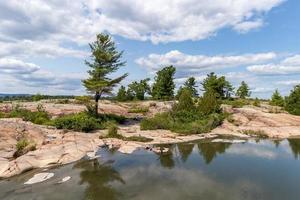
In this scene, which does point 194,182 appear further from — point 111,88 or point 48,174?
point 111,88

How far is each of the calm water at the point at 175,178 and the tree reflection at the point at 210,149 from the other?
0.30ft

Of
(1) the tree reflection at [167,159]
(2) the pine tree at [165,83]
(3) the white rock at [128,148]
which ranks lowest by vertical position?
(1) the tree reflection at [167,159]

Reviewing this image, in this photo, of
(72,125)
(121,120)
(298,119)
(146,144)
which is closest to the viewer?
(146,144)

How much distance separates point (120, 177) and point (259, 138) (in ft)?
85.4

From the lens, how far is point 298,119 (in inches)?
2126

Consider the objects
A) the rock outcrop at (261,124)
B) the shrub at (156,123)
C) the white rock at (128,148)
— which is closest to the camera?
the white rock at (128,148)

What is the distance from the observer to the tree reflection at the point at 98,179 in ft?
62.6

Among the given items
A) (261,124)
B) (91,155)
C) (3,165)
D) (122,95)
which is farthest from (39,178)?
(122,95)

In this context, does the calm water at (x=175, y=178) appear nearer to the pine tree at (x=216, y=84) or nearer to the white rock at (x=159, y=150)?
the white rock at (x=159, y=150)

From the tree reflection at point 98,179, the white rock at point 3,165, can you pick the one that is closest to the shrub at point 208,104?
the tree reflection at point 98,179

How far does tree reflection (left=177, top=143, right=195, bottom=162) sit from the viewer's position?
97.8ft

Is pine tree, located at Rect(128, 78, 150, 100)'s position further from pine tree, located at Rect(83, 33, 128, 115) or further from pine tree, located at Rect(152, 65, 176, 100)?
pine tree, located at Rect(83, 33, 128, 115)

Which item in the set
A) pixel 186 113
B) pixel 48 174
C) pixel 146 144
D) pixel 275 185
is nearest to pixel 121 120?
pixel 186 113

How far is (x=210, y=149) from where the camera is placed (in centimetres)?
3381
